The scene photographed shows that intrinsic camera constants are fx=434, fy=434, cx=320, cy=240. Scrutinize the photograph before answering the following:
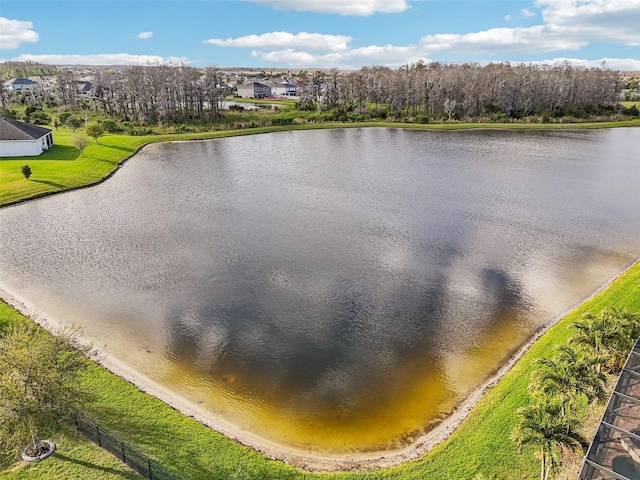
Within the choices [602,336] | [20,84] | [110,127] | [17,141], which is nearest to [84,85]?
[20,84]

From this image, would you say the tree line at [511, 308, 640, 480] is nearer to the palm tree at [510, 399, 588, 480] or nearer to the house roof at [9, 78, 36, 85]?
the palm tree at [510, 399, 588, 480]

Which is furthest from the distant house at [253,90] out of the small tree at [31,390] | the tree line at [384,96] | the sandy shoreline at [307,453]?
the small tree at [31,390]

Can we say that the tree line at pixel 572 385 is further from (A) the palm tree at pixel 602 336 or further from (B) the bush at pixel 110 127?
(B) the bush at pixel 110 127

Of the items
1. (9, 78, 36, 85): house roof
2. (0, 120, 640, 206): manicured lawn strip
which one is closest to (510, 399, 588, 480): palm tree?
(0, 120, 640, 206): manicured lawn strip

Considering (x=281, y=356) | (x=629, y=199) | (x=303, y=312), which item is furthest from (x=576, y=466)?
(x=629, y=199)

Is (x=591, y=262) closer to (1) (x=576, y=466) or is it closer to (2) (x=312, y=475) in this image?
(1) (x=576, y=466)

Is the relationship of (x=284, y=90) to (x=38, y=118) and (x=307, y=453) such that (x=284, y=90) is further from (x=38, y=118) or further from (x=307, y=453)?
(x=307, y=453)
